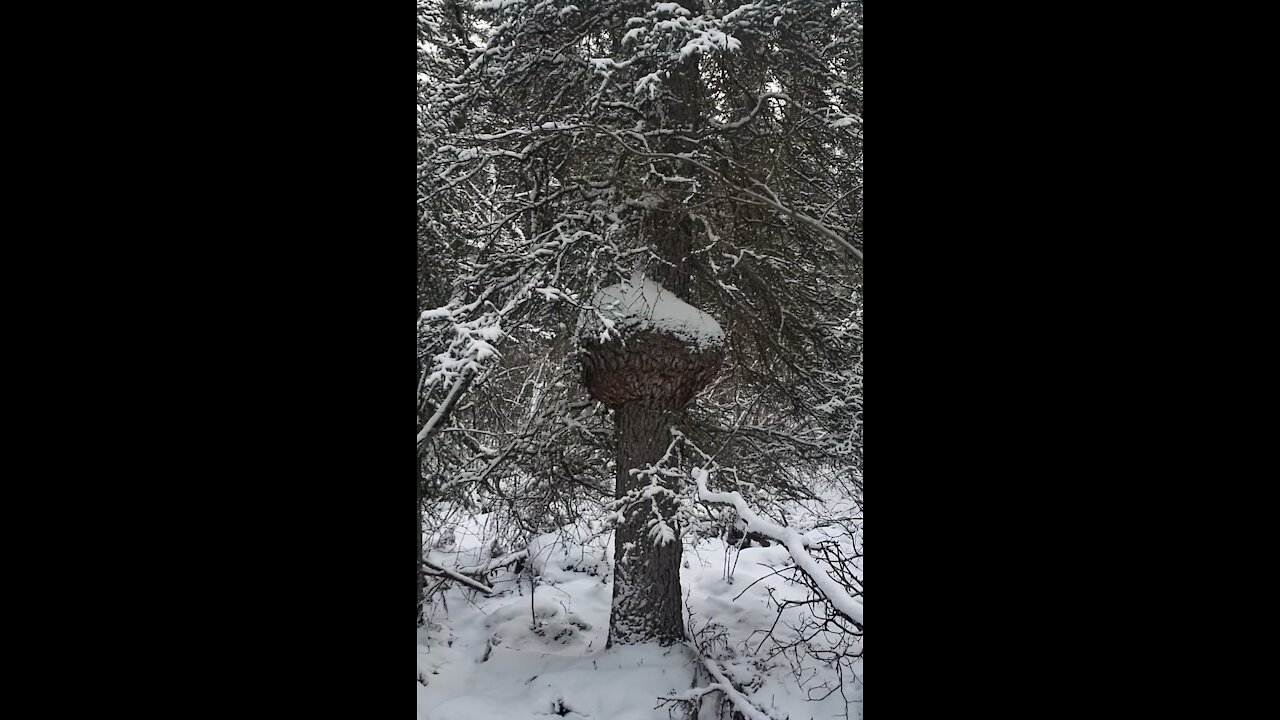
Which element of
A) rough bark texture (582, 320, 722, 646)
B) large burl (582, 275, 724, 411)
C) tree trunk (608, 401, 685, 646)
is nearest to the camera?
large burl (582, 275, 724, 411)

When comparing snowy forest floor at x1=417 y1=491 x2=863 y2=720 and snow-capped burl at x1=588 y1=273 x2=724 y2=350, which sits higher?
snow-capped burl at x1=588 y1=273 x2=724 y2=350

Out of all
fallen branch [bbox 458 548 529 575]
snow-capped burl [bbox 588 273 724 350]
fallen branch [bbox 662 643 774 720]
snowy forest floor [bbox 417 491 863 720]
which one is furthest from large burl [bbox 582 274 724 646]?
fallen branch [bbox 458 548 529 575]

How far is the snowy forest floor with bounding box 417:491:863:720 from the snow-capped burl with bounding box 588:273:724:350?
1.09m

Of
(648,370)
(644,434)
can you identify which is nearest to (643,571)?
(644,434)

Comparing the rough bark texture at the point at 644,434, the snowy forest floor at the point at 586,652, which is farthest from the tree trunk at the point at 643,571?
the snowy forest floor at the point at 586,652

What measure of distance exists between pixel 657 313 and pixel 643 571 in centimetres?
148

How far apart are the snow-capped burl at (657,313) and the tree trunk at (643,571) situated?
0.54 metres

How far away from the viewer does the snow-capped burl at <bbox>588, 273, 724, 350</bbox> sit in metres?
3.92

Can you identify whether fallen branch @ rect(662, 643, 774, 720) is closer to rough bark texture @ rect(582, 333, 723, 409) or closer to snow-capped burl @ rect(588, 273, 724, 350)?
rough bark texture @ rect(582, 333, 723, 409)

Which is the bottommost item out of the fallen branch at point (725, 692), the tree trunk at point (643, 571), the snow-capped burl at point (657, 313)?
the fallen branch at point (725, 692)

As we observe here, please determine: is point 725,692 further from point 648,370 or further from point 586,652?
point 648,370

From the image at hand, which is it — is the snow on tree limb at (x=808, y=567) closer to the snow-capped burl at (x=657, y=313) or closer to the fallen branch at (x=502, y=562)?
the snow-capped burl at (x=657, y=313)

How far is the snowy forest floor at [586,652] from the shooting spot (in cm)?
388
